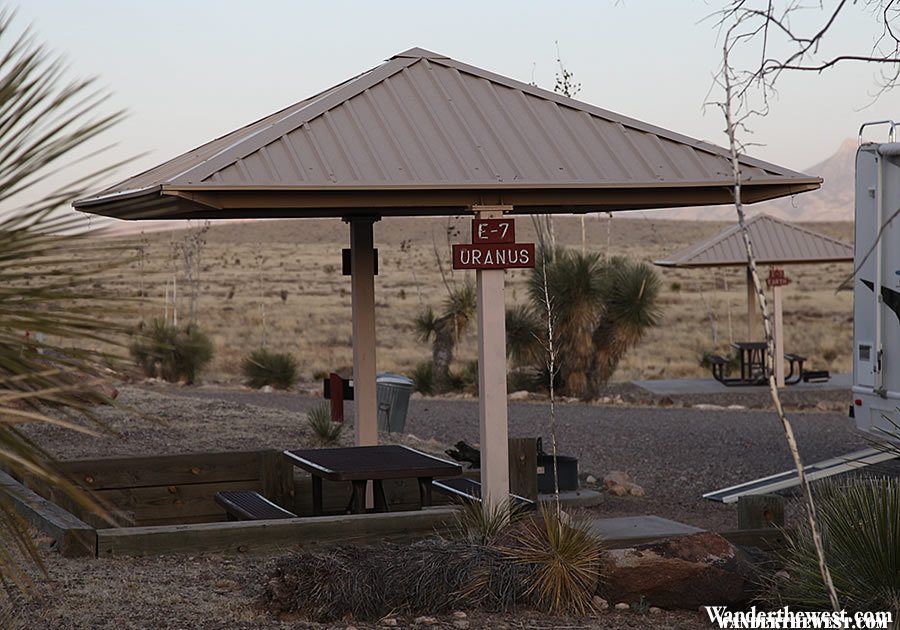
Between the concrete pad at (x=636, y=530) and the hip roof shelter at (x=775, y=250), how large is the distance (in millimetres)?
13916

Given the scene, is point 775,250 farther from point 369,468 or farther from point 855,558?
point 855,558

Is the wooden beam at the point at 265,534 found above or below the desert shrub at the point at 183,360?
below

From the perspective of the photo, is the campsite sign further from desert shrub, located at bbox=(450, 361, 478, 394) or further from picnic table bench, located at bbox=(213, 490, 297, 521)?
desert shrub, located at bbox=(450, 361, 478, 394)

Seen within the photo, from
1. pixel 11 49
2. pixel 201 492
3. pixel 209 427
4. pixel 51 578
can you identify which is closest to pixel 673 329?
pixel 209 427

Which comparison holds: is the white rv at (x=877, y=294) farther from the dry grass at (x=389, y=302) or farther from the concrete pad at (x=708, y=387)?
the concrete pad at (x=708, y=387)

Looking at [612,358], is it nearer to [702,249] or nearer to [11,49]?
[702,249]

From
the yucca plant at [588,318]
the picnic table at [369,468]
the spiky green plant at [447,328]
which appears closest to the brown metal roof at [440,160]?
the picnic table at [369,468]

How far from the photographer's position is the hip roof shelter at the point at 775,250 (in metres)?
20.2

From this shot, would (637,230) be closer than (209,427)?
No

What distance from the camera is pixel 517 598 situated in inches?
217

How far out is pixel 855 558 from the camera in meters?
5.16

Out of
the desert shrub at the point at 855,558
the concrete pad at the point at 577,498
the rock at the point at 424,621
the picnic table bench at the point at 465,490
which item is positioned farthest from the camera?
the concrete pad at the point at 577,498

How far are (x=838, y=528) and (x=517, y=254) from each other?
2.43 meters

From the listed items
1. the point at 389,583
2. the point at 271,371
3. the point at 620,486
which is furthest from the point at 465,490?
the point at 271,371
